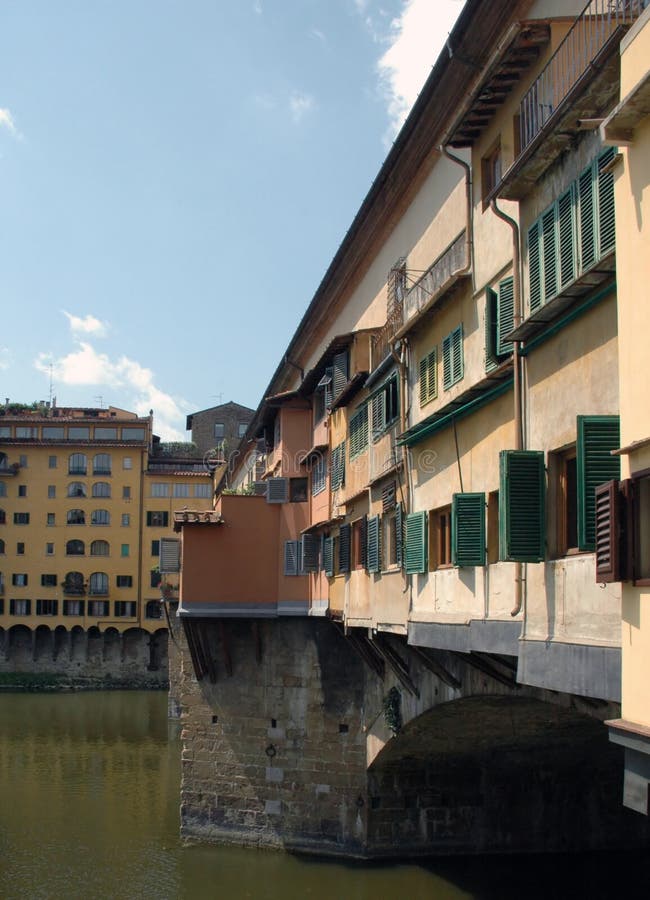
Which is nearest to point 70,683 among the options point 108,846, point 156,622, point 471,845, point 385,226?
point 156,622

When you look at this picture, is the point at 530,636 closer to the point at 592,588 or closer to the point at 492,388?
the point at 592,588

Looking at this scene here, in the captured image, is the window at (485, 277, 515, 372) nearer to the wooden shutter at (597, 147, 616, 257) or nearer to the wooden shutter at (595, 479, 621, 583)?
the wooden shutter at (597, 147, 616, 257)

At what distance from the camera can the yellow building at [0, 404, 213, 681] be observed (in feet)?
257

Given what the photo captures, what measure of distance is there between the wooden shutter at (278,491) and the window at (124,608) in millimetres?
53088

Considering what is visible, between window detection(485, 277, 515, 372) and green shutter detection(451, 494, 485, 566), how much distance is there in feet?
5.43

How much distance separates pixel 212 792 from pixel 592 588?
19428 mm

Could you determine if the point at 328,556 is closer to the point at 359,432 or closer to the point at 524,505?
the point at 359,432

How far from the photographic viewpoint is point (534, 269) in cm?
1162

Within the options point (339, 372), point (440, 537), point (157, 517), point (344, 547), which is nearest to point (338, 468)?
point (344, 547)

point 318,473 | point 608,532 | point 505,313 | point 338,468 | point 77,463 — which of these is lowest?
point 608,532

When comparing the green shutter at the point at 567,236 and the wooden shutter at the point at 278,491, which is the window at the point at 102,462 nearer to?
the wooden shutter at the point at 278,491

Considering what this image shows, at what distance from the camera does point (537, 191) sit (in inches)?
454

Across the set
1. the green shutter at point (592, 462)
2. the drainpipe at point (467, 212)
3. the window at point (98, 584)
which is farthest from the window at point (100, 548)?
the green shutter at point (592, 462)

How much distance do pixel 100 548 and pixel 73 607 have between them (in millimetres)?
4641
